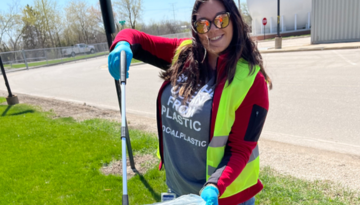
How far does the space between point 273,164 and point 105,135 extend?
2.94 meters

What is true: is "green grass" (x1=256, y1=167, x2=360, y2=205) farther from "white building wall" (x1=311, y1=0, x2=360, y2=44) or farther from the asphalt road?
"white building wall" (x1=311, y1=0, x2=360, y2=44)

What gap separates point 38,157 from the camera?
166 inches

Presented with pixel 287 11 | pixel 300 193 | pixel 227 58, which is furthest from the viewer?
pixel 287 11

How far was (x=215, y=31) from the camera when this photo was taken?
1478mm

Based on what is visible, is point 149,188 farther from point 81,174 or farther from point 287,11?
point 287,11

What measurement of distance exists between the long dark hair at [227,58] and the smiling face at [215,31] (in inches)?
0.9

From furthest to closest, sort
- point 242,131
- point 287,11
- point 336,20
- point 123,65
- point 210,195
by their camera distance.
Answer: point 287,11 < point 336,20 < point 123,65 < point 242,131 < point 210,195

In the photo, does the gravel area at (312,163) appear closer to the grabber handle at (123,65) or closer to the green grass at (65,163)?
the green grass at (65,163)

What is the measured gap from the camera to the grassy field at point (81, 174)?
2.89 metres

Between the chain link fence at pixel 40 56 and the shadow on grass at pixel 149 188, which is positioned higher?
the chain link fence at pixel 40 56

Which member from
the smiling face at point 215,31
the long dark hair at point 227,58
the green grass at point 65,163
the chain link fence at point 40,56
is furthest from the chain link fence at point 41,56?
the smiling face at point 215,31

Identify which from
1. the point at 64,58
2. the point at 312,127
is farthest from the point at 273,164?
the point at 64,58

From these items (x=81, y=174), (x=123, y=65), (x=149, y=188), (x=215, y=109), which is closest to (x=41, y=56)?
(x=81, y=174)

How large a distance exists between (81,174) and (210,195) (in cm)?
287
